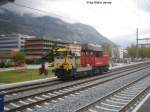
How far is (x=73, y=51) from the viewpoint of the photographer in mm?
31672

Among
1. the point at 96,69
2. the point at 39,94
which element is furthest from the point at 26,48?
the point at 39,94

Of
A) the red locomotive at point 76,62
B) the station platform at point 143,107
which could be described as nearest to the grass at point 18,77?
the red locomotive at point 76,62

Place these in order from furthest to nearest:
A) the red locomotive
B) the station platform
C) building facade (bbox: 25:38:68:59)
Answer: building facade (bbox: 25:38:68:59) < the red locomotive < the station platform

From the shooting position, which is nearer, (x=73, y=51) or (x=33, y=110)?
(x=33, y=110)

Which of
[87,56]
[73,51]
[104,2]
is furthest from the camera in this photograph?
[87,56]

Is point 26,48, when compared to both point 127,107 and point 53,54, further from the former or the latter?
point 127,107

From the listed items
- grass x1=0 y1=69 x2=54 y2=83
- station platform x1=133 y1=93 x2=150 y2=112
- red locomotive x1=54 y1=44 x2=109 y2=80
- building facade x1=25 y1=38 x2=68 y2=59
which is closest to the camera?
station platform x1=133 y1=93 x2=150 y2=112

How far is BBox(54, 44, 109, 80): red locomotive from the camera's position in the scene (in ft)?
101

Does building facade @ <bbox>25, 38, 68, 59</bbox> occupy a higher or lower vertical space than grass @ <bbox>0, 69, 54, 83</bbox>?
higher

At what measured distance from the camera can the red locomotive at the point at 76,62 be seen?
30703 millimetres

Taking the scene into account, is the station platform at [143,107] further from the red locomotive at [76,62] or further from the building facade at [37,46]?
the building facade at [37,46]

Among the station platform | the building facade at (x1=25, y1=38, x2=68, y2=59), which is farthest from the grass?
the building facade at (x1=25, y1=38, x2=68, y2=59)

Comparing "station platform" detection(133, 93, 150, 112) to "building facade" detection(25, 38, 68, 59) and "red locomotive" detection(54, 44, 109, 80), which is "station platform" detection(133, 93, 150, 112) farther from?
"building facade" detection(25, 38, 68, 59)

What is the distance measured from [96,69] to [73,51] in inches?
322
